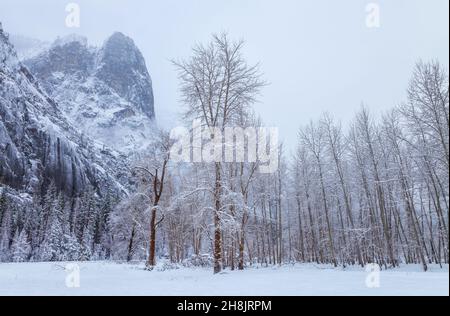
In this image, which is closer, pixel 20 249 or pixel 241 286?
pixel 241 286

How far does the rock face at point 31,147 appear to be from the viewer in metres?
88.9

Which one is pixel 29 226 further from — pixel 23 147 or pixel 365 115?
pixel 365 115

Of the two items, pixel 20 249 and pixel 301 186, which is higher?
pixel 301 186

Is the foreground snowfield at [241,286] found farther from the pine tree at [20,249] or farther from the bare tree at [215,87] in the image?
the pine tree at [20,249]

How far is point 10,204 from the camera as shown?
224 ft

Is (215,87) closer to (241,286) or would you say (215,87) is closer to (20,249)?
(241,286)

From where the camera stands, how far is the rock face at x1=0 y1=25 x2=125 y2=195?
292ft

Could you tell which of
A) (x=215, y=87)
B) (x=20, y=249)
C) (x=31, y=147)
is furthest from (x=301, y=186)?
(x=31, y=147)

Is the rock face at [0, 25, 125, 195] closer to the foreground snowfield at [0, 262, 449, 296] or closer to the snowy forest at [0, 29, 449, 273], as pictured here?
the snowy forest at [0, 29, 449, 273]

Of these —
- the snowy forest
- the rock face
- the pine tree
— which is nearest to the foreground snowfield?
the snowy forest

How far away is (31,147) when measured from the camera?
97500mm

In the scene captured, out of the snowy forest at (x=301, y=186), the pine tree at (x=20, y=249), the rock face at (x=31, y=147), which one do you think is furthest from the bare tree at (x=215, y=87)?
the rock face at (x=31, y=147)
